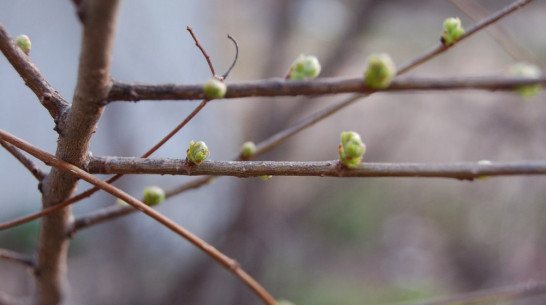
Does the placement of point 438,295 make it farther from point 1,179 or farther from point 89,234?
point 1,179

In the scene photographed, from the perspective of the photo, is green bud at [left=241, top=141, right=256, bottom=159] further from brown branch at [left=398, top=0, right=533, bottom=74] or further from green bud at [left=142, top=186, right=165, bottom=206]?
brown branch at [left=398, top=0, right=533, bottom=74]

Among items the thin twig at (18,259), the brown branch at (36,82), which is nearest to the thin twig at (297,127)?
the thin twig at (18,259)

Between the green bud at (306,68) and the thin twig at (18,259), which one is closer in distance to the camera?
the green bud at (306,68)

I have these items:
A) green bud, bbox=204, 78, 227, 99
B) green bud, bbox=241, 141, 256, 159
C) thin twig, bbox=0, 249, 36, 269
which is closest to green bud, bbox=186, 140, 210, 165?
green bud, bbox=204, 78, 227, 99

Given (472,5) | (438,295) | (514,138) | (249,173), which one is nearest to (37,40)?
(472,5)

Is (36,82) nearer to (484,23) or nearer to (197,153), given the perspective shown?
(197,153)

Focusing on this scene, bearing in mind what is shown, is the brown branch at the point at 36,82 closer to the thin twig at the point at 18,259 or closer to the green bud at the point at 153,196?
the green bud at the point at 153,196
